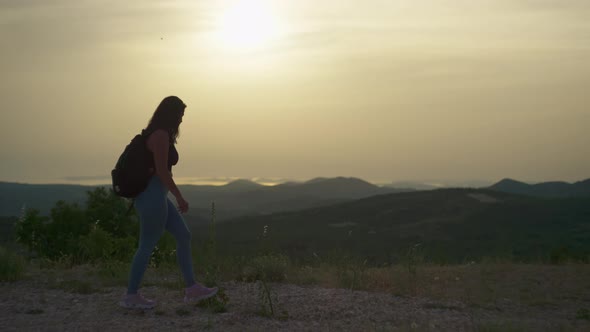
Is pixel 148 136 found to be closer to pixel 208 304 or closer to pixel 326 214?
pixel 208 304

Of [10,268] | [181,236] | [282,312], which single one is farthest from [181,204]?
[10,268]

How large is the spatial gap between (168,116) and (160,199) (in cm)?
83

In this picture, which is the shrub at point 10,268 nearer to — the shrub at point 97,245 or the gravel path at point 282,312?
the gravel path at point 282,312

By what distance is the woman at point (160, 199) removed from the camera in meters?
5.52

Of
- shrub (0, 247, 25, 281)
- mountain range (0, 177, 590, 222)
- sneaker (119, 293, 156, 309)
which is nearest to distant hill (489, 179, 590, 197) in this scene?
mountain range (0, 177, 590, 222)

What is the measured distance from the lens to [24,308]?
6035 mm

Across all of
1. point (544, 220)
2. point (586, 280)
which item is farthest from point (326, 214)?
point (586, 280)

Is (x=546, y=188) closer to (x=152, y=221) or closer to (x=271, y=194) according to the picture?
(x=271, y=194)

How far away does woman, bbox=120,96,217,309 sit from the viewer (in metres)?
5.52

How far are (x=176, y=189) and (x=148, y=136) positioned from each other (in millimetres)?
604

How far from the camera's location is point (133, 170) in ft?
18.1

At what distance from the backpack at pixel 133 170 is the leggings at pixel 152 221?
10cm

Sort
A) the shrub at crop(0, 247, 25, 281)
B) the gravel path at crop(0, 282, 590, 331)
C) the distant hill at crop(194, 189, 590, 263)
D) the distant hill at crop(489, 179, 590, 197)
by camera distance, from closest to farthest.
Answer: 1. the gravel path at crop(0, 282, 590, 331)
2. the shrub at crop(0, 247, 25, 281)
3. the distant hill at crop(194, 189, 590, 263)
4. the distant hill at crop(489, 179, 590, 197)

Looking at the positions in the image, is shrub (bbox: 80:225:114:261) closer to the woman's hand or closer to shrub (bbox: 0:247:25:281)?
shrub (bbox: 0:247:25:281)
